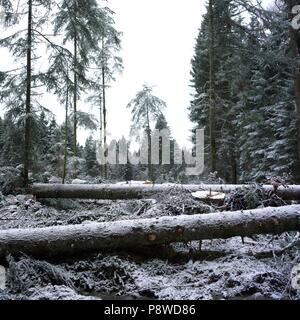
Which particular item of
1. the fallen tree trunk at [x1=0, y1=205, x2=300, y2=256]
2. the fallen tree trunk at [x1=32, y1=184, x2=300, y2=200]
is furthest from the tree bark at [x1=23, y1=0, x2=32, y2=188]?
the fallen tree trunk at [x1=0, y1=205, x2=300, y2=256]

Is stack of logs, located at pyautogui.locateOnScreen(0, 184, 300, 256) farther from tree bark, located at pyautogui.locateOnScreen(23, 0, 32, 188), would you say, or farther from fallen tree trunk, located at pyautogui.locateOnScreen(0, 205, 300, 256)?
tree bark, located at pyautogui.locateOnScreen(23, 0, 32, 188)

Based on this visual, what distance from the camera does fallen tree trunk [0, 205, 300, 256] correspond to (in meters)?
5.16

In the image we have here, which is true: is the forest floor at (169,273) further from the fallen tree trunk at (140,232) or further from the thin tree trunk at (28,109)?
the thin tree trunk at (28,109)

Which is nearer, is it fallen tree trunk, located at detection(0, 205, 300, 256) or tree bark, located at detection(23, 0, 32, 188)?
fallen tree trunk, located at detection(0, 205, 300, 256)

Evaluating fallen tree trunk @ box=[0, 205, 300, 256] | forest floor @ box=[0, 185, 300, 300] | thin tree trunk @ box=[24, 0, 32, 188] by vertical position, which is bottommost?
forest floor @ box=[0, 185, 300, 300]

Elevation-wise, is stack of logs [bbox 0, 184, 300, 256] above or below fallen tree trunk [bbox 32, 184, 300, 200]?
below

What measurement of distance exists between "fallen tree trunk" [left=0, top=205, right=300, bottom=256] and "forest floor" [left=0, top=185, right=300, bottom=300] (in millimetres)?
196

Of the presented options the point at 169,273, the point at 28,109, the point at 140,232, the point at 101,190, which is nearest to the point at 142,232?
the point at 140,232

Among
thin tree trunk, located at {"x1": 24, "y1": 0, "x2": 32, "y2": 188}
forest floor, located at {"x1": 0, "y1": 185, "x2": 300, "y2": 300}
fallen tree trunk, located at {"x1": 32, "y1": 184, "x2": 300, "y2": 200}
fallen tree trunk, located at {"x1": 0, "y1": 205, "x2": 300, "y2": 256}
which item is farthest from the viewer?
thin tree trunk, located at {"x1": 24, "y1": 0, "x2": 32, "y2": 188}

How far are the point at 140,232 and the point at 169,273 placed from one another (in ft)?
2.27

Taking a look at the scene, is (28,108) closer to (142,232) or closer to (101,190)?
(101,190)

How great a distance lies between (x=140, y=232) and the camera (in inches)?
210
